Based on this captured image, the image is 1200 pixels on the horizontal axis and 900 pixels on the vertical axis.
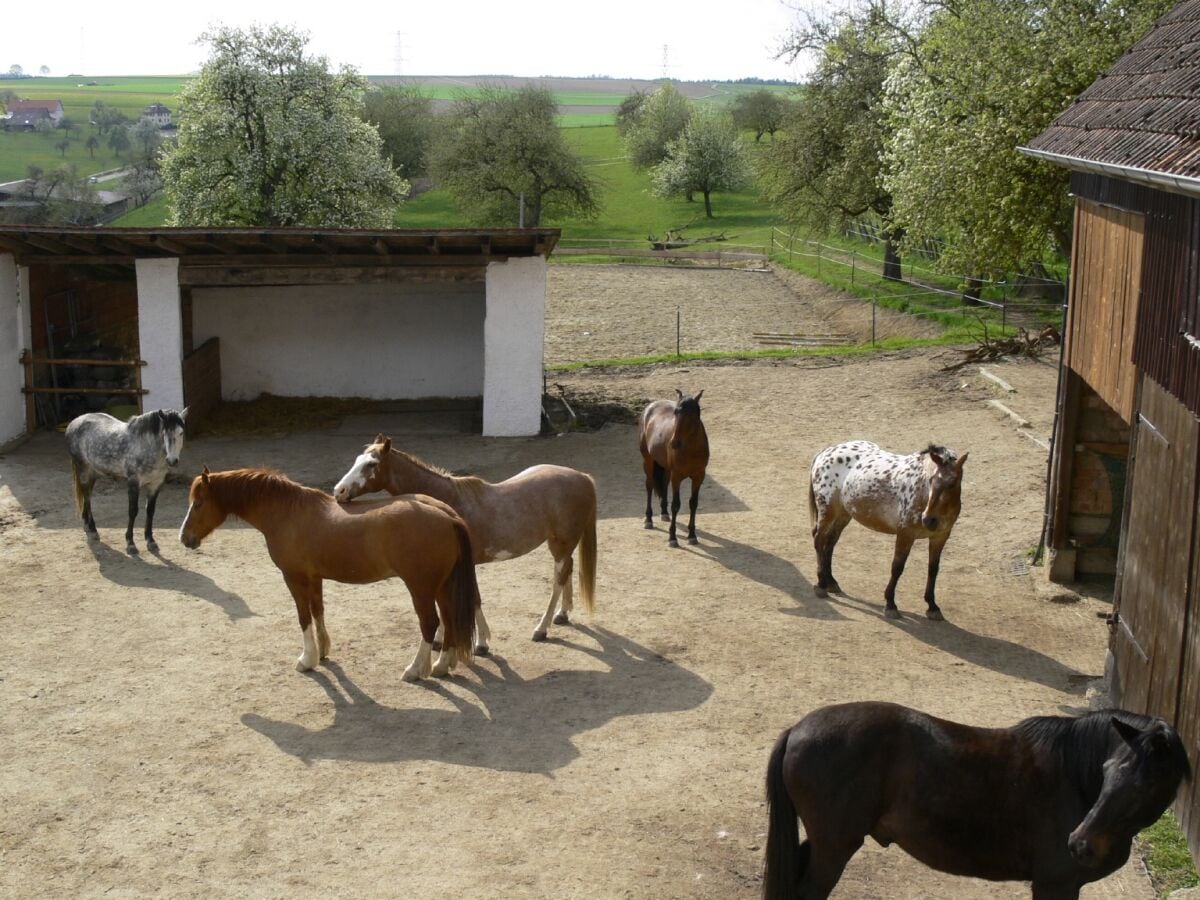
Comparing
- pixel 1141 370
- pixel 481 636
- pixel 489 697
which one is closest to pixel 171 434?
pixel 481 636

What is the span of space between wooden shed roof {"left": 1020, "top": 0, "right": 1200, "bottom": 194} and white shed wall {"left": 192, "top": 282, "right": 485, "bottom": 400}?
10.8 m

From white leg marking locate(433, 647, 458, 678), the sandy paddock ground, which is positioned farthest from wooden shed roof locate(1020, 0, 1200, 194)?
white leg marking locate(433, 647, 458, 678)

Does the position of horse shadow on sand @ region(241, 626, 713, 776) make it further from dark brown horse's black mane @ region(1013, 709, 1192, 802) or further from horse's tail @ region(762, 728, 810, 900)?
dark brown horse's black mane @ region(1013, 709, 1192, 802)

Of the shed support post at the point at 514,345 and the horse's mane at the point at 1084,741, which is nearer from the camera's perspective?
the horse's mane at the point at 1084,741

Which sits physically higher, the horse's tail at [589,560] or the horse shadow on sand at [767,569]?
the horse's tail at [589,560]

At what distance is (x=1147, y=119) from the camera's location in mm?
7504

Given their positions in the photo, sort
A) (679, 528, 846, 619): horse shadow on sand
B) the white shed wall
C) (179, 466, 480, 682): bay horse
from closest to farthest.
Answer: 1. (179, 466, 480, 682): bay horse
2. (679, 528, 846, 619): horse shadow on sand
3. the white shed wall

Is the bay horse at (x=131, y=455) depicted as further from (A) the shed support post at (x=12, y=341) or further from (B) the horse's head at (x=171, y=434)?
(A) the shed support post at (x=12, y=341)

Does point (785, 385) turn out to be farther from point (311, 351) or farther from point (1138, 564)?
point (1138, 564)

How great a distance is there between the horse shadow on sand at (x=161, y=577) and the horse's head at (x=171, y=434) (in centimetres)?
96

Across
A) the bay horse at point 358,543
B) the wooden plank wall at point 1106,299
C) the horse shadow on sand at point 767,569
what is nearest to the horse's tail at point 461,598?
the bay horse at point 358,543

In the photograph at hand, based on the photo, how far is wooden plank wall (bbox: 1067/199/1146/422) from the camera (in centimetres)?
798

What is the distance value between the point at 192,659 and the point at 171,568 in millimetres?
2494

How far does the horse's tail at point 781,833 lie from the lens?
4.77m
